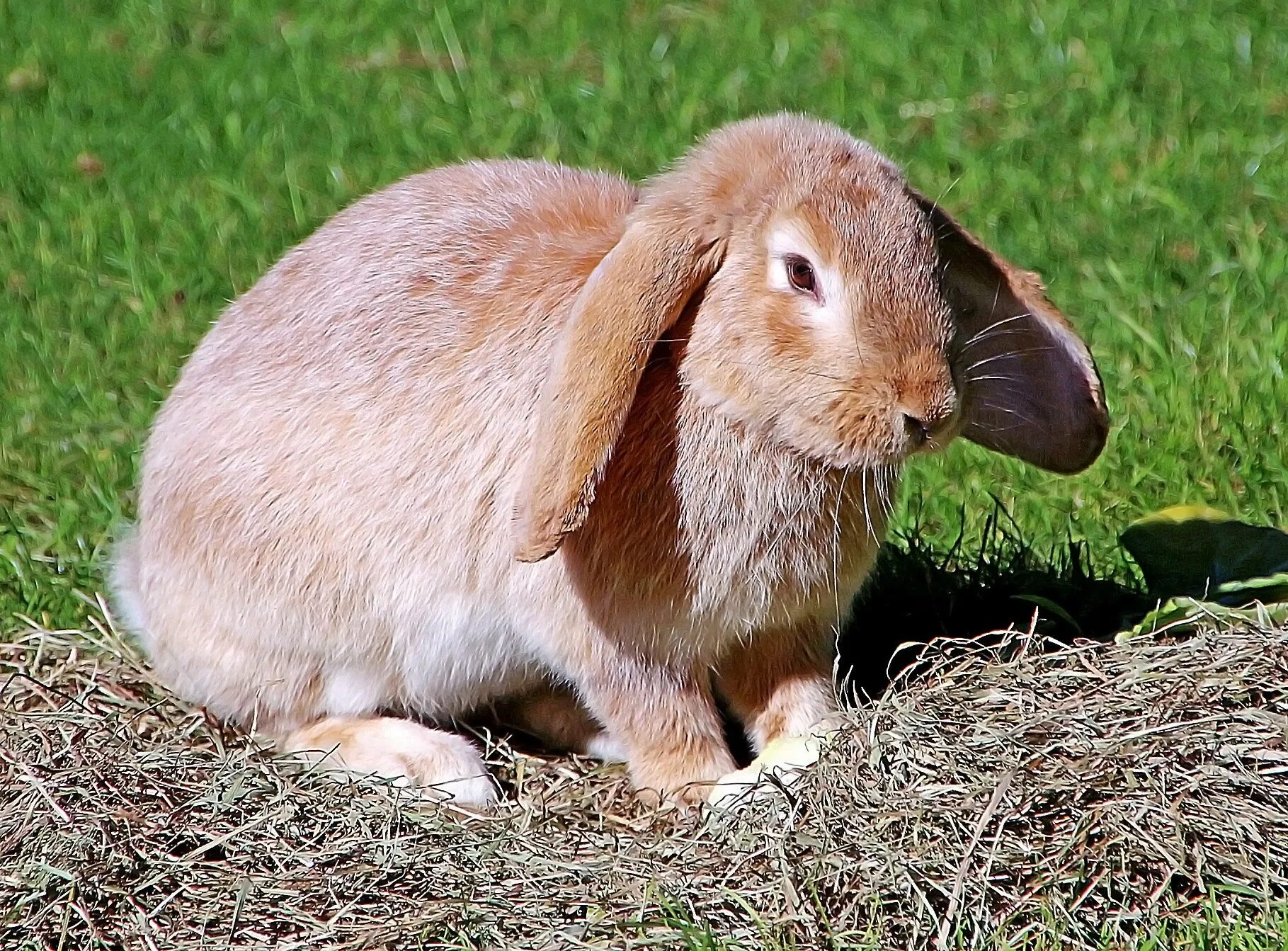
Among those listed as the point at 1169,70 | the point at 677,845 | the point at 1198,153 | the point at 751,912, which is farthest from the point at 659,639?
the point at 1169,70

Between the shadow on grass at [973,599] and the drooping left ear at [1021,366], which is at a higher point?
the drooping left ear at [1021,366]

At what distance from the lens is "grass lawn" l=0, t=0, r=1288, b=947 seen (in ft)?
14.2

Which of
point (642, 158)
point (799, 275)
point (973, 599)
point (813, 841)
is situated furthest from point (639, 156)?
point (813, 841)

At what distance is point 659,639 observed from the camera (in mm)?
3258

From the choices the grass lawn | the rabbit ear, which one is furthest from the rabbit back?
the grass lawn

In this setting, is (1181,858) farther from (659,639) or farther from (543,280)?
(543,280)

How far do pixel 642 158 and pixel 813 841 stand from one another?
3.53 meters

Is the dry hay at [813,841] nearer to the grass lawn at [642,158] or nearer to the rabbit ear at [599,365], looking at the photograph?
the rabbit ear at [599,365]

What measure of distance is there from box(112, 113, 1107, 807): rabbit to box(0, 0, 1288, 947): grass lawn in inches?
29.4

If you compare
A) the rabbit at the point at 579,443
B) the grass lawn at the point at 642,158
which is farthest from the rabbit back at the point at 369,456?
the grass lawn at the point at 642,158

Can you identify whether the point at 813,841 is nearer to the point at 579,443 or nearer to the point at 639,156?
the point at 579,443

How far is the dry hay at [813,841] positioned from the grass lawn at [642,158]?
0.85m

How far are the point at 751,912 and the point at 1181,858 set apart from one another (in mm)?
687

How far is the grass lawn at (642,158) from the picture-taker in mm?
4336
